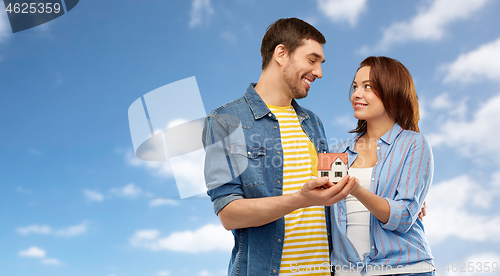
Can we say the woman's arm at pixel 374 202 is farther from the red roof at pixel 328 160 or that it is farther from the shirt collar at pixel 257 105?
the shirt collar at pixel 257 105

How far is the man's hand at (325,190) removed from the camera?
2.46 meters

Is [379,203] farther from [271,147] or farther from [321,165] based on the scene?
[271,147]

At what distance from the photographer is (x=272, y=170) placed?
11.1ft

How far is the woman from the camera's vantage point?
8.79 feet

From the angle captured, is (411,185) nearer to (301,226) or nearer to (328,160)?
(328,160)

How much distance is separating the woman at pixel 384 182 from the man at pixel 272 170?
0.32 meters

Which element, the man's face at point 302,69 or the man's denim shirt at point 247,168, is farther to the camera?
the man's face at point 302,69

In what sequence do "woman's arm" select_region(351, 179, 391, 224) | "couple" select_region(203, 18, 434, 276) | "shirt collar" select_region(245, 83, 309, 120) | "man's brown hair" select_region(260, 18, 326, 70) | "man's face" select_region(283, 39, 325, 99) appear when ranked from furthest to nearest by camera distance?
"man's brown hair" select_region(260, 18, 326, 70), "man's face" select_region(283, 39, 325, 99), "shirt collar" select_region(245, 83, 309, 120), "couple" select_region(203, 18, 434, 276), "woman's arm" select_region(351, 179, 391, 224)

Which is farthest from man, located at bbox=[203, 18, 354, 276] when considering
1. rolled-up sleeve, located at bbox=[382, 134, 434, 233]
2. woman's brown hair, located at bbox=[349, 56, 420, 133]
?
woman's brown hair, located at bbox=[349, 56, 420, 133]

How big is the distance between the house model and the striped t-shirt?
0.84 metres

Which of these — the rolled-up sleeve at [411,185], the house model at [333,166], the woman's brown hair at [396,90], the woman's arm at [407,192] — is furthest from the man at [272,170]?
the woman's brown hair at [396,90]

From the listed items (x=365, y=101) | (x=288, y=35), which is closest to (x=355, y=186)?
(x=365, y=101)

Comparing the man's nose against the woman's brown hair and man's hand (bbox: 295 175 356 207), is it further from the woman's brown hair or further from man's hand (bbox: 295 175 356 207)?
man's hand (bbox: 295 175 356 207)

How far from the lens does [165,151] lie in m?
3.96
